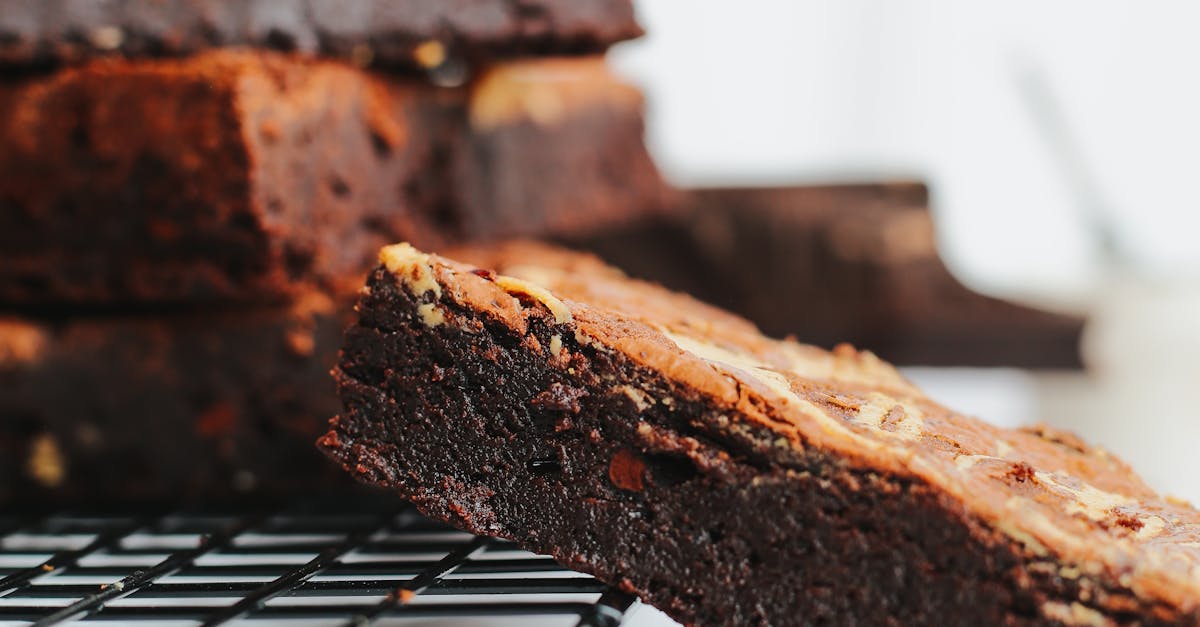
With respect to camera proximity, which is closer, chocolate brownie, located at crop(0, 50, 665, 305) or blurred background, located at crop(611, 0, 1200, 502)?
chocolate brownie, located at crop(0, 50, 665, 305)

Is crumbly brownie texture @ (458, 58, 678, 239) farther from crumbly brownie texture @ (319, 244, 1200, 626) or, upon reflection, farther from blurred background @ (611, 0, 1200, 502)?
blurred background @ (611, 0, 1200, 502)

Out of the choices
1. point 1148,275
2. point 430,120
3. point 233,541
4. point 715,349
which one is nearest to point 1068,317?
point 1148,275

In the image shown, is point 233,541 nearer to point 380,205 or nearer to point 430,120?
point 380,205

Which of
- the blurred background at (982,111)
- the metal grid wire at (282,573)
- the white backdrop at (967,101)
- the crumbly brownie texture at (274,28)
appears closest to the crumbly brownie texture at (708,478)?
the metal grid wire at (282,573)

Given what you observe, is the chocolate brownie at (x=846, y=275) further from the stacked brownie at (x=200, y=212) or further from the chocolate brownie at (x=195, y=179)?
the chocolate brownie at (x=195, y=179)

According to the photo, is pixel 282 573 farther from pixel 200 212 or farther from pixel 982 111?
pixel 982 111

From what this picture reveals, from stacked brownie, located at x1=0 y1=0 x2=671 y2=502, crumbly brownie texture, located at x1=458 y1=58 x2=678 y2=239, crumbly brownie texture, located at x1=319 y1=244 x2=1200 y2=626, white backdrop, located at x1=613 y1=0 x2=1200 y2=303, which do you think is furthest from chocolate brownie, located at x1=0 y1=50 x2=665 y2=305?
white backdrop, located at x1=613 y1=0 x2=1200 y2=303
